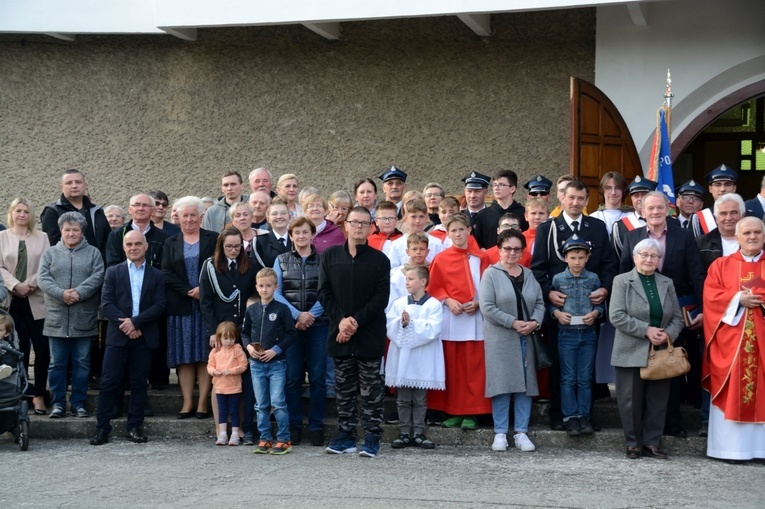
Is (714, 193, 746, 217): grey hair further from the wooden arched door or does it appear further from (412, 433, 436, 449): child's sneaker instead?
(412, 433, 436, 449): child's sneaker

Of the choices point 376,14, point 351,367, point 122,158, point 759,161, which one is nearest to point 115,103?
point 122,158

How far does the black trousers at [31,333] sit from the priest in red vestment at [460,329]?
3587mm

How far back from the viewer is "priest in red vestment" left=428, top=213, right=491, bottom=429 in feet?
27.2

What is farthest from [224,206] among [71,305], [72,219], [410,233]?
[410,233]

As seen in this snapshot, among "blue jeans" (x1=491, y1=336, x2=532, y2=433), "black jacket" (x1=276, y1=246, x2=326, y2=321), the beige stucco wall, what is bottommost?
"blue jeans" (x1=491, y1=336, x2=532, y2=433)

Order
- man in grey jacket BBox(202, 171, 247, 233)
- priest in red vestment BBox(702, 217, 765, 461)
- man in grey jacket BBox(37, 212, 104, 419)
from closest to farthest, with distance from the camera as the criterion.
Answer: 1. priest in red vestment BBox(702, 217, 765, 461)
2. man in grey jacket BBox(37, 212, 104, 419)
3. man in grey jacket BBox(202, 171, 247, 233)

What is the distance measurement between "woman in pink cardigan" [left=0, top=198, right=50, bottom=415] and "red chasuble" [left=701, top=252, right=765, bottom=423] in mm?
5807

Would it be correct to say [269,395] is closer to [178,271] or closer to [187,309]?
[187,309]

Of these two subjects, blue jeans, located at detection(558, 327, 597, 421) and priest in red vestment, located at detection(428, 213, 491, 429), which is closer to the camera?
blue jeans, located at detection(558, 327, 597, 421)

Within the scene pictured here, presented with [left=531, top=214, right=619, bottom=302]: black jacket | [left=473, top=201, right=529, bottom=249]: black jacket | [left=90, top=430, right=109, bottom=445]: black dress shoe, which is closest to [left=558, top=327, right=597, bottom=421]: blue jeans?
[left=531, top=214, right=619, bottom=302]: black jacket

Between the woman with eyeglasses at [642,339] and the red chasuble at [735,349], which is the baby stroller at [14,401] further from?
the red chasuble at [735,349]

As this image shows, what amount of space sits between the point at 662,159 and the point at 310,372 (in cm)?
464

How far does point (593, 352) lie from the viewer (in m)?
8.12

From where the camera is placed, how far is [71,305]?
345 inches
